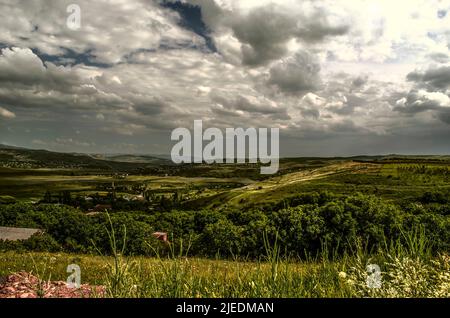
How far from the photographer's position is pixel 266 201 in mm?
146875

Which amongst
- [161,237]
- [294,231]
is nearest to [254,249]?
[294,231]

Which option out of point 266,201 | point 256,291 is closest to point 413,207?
point 256,291

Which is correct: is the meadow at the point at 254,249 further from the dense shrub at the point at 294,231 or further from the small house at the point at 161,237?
the small house at the point at 161,237

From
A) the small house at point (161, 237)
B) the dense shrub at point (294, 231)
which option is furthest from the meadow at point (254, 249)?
the small house at point (161, 237)

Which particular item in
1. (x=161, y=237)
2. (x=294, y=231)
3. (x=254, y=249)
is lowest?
(x=161, y=237)

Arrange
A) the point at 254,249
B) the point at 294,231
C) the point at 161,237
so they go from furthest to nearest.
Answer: the point at 161,237 < the point at 254,249 < the point at 294,231

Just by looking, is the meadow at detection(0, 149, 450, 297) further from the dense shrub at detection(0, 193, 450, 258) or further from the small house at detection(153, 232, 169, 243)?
the small house at detection(153, 232, 169, 243)

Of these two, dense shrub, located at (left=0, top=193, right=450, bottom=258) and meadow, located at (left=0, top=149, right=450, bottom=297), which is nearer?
meadow, located at (left=0, top=149, right=450, bottom=297)

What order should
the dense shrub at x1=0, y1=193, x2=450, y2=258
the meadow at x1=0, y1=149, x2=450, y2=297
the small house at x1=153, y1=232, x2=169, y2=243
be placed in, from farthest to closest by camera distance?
the small house at x1=153, y1=232, x2=169, y2=243
the dense shrub at x1=0, y1=193, x2=450, y2=258
the meadow at x1=0, y1=149, x2=450, y2=297

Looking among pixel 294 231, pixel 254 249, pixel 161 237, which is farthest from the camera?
pixel 161 237

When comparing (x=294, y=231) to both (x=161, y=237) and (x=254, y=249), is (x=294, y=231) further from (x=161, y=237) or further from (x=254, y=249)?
(x=161, y=237)

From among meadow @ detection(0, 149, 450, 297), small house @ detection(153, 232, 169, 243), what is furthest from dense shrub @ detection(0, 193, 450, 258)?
small house @ detection(153, 232, 169, 243)

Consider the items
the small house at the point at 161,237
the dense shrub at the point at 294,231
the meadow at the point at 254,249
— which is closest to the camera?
the meadow at the point at 254,249
